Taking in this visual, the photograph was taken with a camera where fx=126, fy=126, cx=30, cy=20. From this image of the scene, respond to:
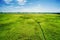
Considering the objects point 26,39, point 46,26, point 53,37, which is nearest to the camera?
point 26,39

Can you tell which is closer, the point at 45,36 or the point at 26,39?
the point at 26,39

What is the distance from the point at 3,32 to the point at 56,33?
2.38m

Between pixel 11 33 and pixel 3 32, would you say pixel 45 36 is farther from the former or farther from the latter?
pixel 3 32

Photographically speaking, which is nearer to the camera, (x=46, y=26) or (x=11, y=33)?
(x=11, y=33)

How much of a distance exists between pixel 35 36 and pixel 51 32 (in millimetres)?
888

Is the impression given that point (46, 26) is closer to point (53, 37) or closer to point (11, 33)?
point (53, 37)

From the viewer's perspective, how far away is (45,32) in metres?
5.87

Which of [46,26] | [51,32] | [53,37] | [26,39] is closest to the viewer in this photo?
[26,39]

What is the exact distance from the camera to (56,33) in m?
5.69

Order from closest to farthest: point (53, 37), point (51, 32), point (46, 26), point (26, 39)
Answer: point (26, 39)
point (53, 37)
point (51, 32)
point (46, 26)

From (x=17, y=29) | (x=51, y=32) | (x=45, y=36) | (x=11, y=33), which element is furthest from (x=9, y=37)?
(x=51, y=32)

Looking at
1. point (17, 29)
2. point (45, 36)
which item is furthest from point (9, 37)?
point (45, 36)

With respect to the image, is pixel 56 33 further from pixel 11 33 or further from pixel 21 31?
pixel 11 33

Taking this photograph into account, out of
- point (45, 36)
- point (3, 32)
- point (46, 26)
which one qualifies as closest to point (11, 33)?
point (3, 32)
